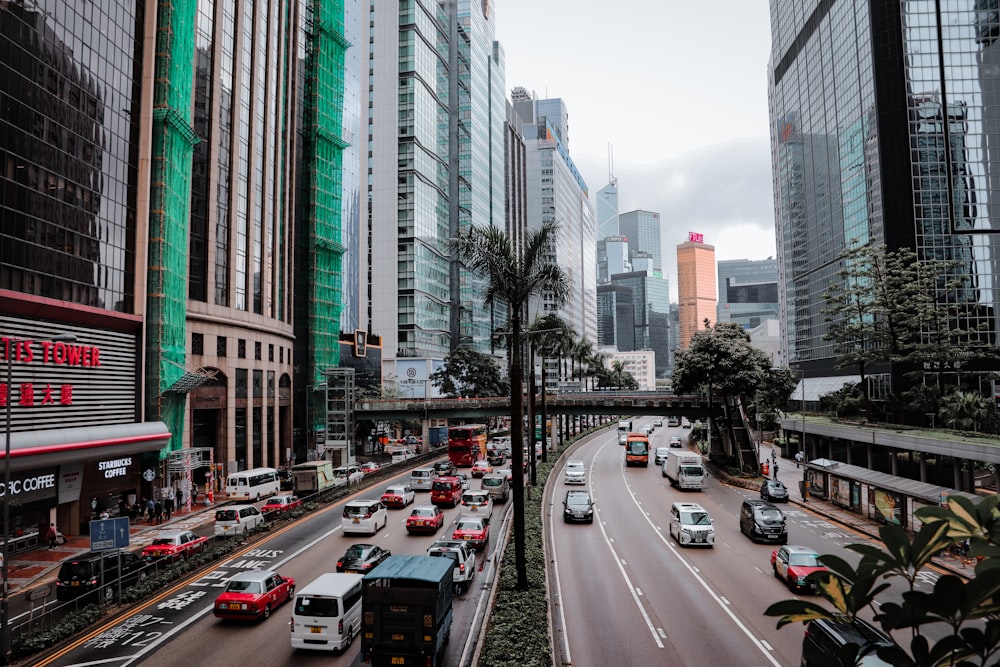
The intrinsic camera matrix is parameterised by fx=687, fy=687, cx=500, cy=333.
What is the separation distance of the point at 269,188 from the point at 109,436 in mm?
35642

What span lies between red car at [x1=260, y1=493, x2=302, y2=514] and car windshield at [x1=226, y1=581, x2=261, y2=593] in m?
18.6

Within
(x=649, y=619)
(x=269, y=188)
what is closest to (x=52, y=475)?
(x=649, y=619)

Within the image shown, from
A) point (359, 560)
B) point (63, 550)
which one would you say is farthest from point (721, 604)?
point (63, 550)

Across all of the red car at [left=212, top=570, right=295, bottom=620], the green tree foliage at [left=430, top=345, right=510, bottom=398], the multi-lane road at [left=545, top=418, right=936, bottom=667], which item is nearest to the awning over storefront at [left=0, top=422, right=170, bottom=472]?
the red car at [left=212, top=570, right=295, bottom=620]

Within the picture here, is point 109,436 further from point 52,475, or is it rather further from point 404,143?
point 404,143

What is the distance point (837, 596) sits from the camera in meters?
4.89

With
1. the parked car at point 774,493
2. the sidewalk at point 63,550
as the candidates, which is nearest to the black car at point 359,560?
the sidewalk at point 63,550

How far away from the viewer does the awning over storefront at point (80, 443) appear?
110ft

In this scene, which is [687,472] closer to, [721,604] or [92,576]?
[721,604]

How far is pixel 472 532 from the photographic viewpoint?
31.9m

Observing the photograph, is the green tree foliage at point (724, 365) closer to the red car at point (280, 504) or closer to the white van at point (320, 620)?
the red car at point (280, 504)

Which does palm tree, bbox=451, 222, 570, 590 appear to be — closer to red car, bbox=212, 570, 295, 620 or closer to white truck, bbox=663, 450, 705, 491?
red car, bbox=212, 570, 295, 620

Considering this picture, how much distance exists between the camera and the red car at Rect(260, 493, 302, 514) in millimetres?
40156

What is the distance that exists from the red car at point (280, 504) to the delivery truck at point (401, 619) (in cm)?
2532
